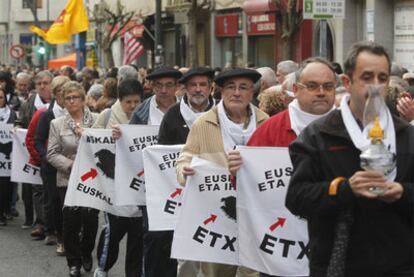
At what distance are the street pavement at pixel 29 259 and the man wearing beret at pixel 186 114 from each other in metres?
1.99

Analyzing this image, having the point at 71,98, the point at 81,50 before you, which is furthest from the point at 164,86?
the point at 81,50

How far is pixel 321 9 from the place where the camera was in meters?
12.9

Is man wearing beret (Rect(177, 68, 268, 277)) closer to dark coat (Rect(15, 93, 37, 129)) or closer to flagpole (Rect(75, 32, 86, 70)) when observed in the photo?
dark coat (Rect(15, 93, 37, 129))

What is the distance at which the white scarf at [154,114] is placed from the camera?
28.5 ft

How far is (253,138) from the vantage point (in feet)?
20.7

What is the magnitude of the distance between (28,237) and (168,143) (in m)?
4.81

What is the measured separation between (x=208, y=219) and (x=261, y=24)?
87.4 ft

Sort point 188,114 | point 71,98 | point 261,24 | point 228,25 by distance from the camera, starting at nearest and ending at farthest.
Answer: point 188,114 < point 71,98 < point 261,24 < point 228,25

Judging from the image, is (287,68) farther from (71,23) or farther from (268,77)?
(71,23)

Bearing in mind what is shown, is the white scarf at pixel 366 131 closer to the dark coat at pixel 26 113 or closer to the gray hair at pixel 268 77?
the gray hair at pixel 268 77

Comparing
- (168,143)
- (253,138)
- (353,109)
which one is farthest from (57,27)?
(353,109)

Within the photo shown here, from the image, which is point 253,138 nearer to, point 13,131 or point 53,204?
point 53,204

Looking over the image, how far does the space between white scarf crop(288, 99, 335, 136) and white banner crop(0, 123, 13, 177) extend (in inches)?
305

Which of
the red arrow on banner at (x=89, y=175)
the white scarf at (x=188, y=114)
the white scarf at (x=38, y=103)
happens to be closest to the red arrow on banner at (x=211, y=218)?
the white scarf at (x=188, y=114)
